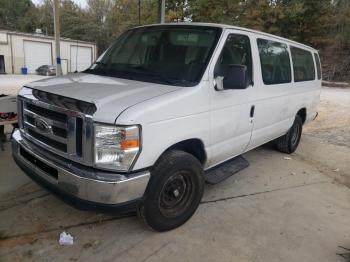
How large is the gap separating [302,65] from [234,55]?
8.77 ft

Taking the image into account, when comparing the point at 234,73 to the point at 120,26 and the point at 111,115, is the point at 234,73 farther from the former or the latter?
the point at 120,26

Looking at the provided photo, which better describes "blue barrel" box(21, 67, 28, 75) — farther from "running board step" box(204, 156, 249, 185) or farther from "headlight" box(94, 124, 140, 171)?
"headlight" box(94, 124, 140, 171)

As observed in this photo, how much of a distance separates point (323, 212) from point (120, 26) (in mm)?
38078

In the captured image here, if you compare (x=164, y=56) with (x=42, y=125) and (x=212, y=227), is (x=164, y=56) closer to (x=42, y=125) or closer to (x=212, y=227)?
(x=42, y=125)

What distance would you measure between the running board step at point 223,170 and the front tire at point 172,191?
12.6 inches

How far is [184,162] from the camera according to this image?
3.30 m

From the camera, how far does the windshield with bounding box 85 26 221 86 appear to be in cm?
353

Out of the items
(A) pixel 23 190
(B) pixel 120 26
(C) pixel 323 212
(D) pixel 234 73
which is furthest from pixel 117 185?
(B) pixel 120 26

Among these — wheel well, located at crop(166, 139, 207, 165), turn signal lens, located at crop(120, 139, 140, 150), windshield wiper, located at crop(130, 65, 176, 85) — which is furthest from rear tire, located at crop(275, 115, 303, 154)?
turn signal lens, located at crop(120, 139, 140, 150)

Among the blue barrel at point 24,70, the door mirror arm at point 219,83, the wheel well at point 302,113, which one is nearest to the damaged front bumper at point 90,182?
the door mirror arm at point 219,83

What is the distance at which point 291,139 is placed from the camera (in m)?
6.32

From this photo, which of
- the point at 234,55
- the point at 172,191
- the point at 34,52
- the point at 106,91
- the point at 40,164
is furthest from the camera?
the point at 34,52

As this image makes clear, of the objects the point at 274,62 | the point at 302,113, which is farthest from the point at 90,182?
the point at 302,113

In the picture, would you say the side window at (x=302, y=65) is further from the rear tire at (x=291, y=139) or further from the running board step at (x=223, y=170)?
the running board step at (x=223, y=170)
